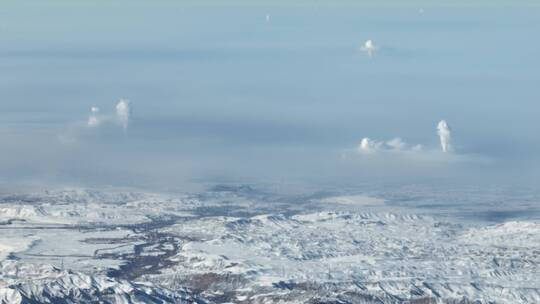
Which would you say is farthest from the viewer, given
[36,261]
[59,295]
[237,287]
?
[36,261]

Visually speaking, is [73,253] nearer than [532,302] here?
No

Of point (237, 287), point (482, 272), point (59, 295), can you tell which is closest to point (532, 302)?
point (482, 272)

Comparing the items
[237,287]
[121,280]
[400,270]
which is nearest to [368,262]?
[400,270]

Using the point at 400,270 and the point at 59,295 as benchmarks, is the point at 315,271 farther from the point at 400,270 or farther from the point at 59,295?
the point at 59,295

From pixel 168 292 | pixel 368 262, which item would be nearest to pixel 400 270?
pixel 368 262

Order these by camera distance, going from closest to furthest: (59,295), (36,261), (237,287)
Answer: (59,295), (237,287), (36,261)

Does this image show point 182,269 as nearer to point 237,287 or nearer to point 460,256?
point 237,287

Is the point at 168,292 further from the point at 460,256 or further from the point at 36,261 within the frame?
the point at 460,256

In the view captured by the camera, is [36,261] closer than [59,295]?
No
